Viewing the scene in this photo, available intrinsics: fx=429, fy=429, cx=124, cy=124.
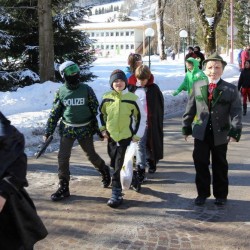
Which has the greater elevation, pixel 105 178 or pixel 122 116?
pixel 122 116

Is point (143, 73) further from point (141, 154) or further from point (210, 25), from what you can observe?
point (210, 25)

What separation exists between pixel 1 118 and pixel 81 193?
353 centimetres

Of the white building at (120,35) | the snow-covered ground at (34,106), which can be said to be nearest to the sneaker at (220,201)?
the snow-covered ground at (34,106)

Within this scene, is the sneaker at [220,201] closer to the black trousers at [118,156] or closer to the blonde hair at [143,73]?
the black trousers at [118,156]

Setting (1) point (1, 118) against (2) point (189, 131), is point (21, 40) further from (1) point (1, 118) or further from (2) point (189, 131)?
(1) point (1, 118)

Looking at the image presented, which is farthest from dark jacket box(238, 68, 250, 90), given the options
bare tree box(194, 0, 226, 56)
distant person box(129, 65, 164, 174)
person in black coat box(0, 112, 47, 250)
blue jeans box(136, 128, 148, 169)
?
bare tree box(194, 0, 226, 56)

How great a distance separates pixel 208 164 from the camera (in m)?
5.09

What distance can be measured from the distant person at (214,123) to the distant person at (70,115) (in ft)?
4.00

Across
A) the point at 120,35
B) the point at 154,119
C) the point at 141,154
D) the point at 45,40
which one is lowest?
the point at 141,154

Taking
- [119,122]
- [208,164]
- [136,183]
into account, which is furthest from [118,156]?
[208,164]

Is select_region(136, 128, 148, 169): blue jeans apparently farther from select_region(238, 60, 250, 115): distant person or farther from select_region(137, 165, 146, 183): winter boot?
select_region(238, 60, 250, 115): distant person

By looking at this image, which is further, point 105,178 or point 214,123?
point 105,178

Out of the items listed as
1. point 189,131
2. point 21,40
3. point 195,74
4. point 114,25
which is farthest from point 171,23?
point 189,131

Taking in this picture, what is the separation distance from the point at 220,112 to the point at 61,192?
86.2 inches
